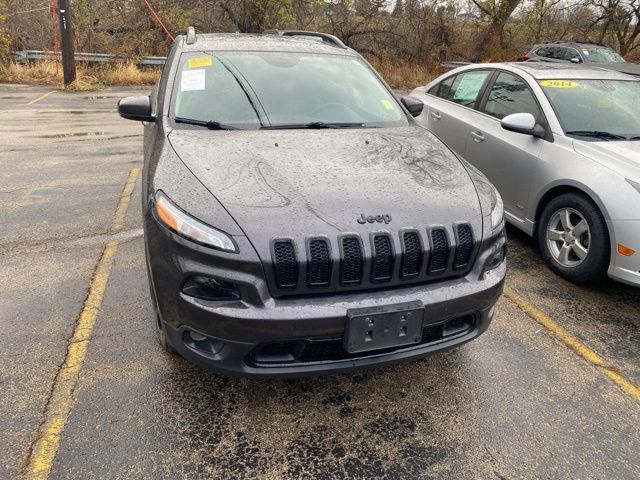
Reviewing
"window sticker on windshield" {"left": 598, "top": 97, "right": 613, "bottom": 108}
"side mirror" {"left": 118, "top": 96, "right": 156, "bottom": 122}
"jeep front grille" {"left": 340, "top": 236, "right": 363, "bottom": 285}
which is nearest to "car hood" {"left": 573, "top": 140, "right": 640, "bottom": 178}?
"window sticker on windshield" {"left": 598, "top": 97, "right": 613, "bottom": 108}

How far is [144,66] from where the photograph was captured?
50.2 feet

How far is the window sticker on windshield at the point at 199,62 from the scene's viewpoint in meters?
3.44

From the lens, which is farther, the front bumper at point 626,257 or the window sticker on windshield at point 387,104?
the window sticker on windshield at point 387,104

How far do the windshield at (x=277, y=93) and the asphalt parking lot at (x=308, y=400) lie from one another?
1.36m

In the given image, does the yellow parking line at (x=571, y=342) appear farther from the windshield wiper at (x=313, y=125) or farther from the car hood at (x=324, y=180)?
the windshield wiper at (x=313, y=125)

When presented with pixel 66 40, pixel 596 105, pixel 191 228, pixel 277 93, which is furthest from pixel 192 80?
pixel 66 40

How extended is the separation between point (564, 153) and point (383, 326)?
2596 mm

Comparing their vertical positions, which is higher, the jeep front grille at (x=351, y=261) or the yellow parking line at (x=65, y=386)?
the jeep front grille at (x=351, y=261)

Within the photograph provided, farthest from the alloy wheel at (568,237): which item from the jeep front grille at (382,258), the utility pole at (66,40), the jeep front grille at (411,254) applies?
the utility pole at (66,40)

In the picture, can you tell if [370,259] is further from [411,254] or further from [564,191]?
[564,191]

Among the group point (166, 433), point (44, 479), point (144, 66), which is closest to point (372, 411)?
point (166, 433)

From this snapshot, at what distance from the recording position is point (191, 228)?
2.08 m

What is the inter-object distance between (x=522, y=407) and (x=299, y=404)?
113 centimetres

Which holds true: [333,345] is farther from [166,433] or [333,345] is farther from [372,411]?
[166,433]
